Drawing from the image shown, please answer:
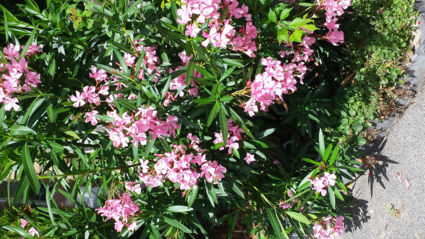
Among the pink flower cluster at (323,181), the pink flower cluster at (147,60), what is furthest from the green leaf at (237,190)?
the pink flower cluster at (147,60)

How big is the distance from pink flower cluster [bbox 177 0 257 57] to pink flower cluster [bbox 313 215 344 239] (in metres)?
1.42

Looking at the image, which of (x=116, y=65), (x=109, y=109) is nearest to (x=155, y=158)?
(x=109, y=109)

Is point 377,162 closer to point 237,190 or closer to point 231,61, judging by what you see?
point 237,190

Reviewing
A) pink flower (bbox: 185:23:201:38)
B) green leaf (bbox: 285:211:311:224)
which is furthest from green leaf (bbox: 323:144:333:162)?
pink flower (bbox: 185:23:201:38)

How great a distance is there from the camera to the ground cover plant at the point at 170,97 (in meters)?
1.44

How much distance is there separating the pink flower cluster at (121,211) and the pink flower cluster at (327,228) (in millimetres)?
1276

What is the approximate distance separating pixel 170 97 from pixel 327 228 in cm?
151

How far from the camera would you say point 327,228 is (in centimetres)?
229

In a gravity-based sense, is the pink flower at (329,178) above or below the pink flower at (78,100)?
below

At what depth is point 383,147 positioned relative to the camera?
8.54 feet

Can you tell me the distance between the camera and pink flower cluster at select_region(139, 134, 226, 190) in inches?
60.5

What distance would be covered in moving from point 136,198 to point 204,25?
120 centimetres

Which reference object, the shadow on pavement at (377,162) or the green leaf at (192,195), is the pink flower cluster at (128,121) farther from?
the shadow on pavement at (377,162)

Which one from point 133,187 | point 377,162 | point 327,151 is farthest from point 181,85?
point 377,162
